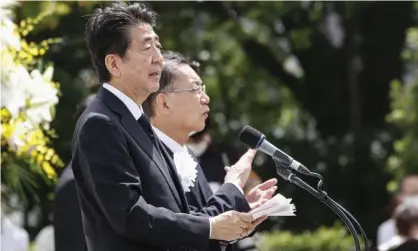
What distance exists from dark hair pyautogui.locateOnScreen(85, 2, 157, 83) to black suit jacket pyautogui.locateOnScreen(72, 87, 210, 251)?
132 mm

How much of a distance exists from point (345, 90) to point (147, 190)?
10676mm

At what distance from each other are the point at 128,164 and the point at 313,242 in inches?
294

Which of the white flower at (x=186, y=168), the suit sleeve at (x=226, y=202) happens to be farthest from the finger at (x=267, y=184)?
the white flower at (x=186, y=168)

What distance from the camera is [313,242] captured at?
11.0 m

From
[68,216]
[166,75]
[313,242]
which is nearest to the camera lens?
[166,75]

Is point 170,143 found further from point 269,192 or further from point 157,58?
point 157,58

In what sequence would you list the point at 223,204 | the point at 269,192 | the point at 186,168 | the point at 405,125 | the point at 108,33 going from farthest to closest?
the point at 405,125, the point at 186,168, the point at 269,192, the point at 223,204, the point at 108,33

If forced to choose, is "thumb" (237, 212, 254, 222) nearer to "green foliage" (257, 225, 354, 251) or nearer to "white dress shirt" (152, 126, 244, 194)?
"white dress shirt" (152, 126, 244, 194)

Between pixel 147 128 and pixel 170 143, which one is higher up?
pixel 147 128

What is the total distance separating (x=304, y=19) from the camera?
13.9 meters

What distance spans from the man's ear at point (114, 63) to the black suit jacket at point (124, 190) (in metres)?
0.07

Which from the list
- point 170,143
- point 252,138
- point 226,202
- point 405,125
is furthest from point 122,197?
point 405,125

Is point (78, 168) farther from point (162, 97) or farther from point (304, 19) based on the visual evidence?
point (304, 19)

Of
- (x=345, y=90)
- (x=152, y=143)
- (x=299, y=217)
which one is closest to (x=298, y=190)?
(x=299, y=217)
